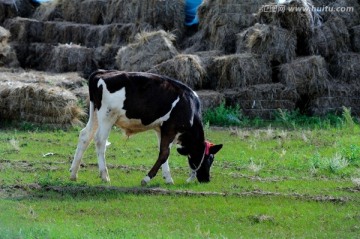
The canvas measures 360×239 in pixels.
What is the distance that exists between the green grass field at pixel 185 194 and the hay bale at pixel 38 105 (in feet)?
10.4

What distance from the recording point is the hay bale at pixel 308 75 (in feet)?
86.4

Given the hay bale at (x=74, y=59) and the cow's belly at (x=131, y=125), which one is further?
the hay bale at (x=74, y=59)

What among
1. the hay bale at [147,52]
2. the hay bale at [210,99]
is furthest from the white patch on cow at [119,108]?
the hay bale at [147,52]

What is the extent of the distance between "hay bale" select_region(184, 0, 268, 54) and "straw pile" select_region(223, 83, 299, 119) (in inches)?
136

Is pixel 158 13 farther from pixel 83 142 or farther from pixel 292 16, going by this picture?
pixel 83 142

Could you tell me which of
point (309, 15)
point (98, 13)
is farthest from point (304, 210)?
point (98, 13)

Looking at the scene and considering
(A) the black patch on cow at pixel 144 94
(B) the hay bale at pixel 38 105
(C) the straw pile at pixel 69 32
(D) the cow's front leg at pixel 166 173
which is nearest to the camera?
(A) the black patch on cow at pixel 144 94

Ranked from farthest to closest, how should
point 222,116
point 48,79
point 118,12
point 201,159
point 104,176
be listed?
point 118,12 → point 48,79 → point 222,116 → point 201,159 → point 104,176

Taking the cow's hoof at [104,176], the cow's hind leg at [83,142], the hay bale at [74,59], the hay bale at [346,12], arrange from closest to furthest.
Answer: the cow's hoof at [104,176] < the cow's hind leg at [83,142] < the hay bale at [346,12] < the hay bale at [74,59]

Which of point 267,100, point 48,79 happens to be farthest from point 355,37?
point 48,79

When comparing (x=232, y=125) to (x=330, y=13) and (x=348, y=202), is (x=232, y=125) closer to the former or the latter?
(x=330, y=13)

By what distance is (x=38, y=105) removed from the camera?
23.9 meters

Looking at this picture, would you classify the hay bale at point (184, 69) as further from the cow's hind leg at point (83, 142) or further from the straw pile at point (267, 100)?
the cow's hind leg at point (83, 142)

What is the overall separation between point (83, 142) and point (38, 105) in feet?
29.6
